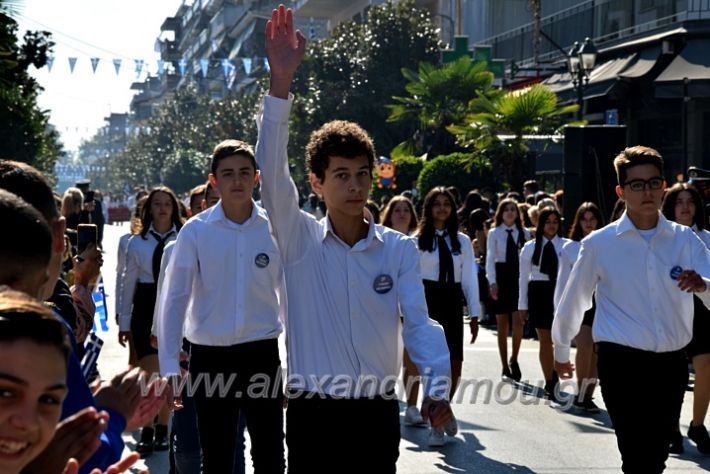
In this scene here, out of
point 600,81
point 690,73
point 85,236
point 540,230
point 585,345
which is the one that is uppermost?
point 600,81

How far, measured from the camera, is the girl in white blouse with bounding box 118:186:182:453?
9828 mm

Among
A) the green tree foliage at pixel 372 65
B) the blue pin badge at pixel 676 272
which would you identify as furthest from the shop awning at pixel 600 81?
the blue pin badge at pixel 676 272

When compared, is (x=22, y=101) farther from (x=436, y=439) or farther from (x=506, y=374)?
(x=436, y=439)

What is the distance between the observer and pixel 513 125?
2841cm

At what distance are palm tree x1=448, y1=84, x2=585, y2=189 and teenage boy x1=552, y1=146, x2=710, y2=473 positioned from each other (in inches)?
813

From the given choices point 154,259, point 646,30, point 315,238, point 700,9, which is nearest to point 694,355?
point 154,259

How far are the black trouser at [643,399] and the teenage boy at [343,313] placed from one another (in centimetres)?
190

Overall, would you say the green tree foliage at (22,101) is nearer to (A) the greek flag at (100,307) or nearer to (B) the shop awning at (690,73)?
(A) the greek flag at (100,307)

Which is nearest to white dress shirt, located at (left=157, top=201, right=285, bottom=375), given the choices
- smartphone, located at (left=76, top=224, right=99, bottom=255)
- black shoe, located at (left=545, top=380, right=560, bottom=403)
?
smartphone, located at (left=76, top=224, right=99, bottom=255)

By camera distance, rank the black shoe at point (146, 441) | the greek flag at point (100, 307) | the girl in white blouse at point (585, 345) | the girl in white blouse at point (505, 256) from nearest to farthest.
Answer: the greek flag at point (100, 307) < the black shoe at point (146, 441) < the girl in white blouse at point (585, 345) < the girl in white blouse at point (505, 256)

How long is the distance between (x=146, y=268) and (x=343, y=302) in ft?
16.8

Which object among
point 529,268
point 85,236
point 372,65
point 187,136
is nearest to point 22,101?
point 529,268

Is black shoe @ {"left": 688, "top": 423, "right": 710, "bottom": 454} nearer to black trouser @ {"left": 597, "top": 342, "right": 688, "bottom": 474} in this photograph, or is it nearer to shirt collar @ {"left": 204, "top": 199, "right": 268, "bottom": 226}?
Result: black trouser @ {"left": 597, "top": 342, "right": 688, "bottom": 474}

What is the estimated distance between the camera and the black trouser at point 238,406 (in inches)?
256
